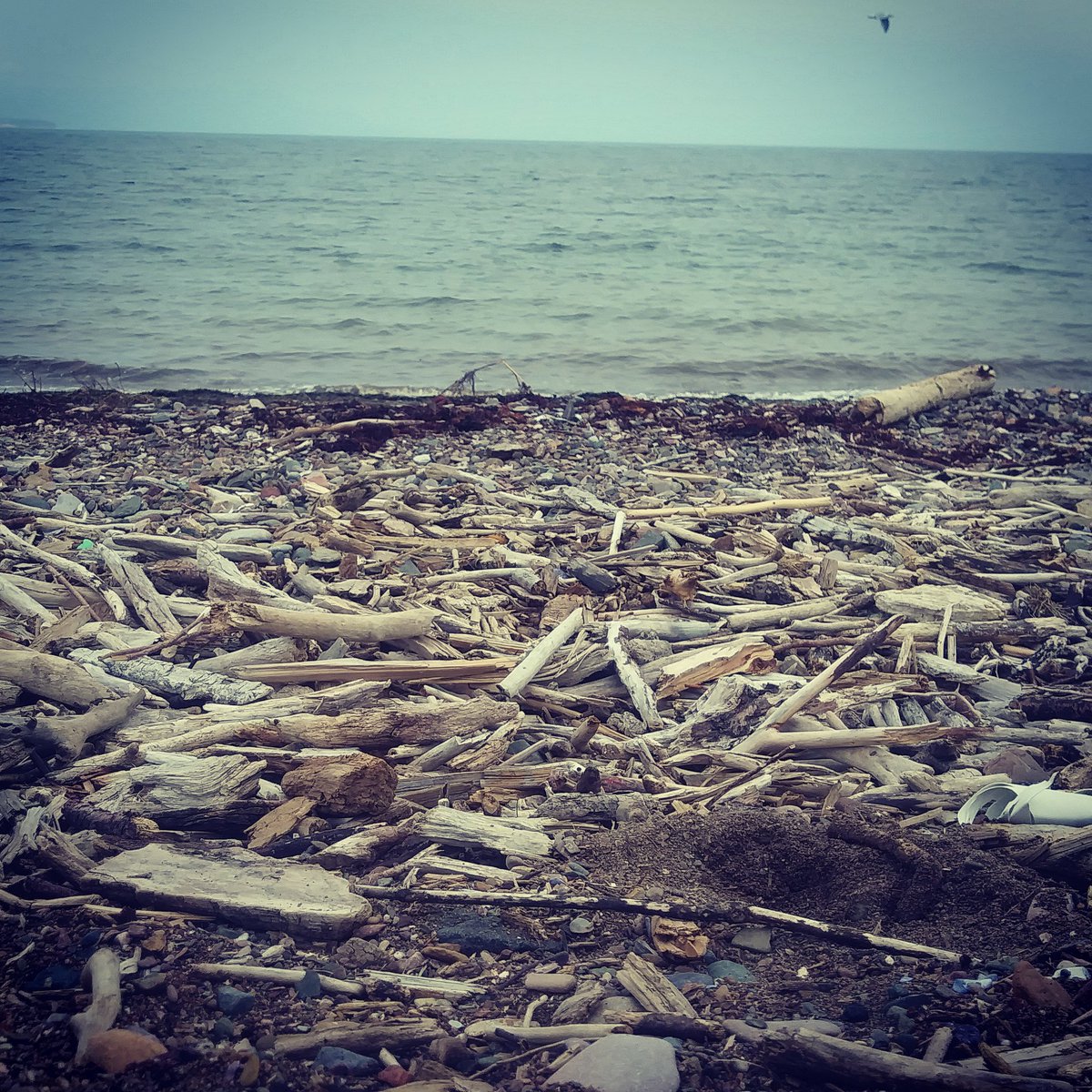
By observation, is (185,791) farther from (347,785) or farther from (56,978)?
(56,978)

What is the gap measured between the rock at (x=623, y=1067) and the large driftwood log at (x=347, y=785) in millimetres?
1368

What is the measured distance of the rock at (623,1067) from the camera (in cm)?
208

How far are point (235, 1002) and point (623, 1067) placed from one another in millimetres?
1100

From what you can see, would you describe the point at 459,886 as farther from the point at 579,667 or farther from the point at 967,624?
the point at 967,624

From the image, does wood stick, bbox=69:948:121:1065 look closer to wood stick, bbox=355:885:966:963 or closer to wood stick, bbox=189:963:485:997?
wood stick, bbox=189:963:485:997

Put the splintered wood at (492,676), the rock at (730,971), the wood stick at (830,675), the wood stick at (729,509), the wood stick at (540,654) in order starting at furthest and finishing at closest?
the wood stick at (729,509) < the wood stick at (540,654) < the wood stick at (830,675) < the splintered wood at (492,676) < the rock at (730,971)

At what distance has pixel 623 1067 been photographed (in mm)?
2125

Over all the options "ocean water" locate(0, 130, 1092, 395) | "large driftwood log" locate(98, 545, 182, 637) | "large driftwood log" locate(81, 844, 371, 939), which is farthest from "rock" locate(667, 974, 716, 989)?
"ocean water" locate(0, 130, 1092, 395)

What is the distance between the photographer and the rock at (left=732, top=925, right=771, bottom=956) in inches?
104

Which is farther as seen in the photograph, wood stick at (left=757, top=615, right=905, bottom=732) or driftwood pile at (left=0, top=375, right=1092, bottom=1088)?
wood stick at (left=757, top=615, right=905, bottom=732)

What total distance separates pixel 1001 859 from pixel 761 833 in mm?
840

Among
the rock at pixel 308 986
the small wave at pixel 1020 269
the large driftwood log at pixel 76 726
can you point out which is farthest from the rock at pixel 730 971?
the small wave at pixel 1020 269

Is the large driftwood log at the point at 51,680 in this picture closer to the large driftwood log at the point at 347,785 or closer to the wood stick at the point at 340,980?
the large driftwood log at the point at 347,785

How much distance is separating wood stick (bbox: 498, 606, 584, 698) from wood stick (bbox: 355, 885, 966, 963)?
1.32 meters
